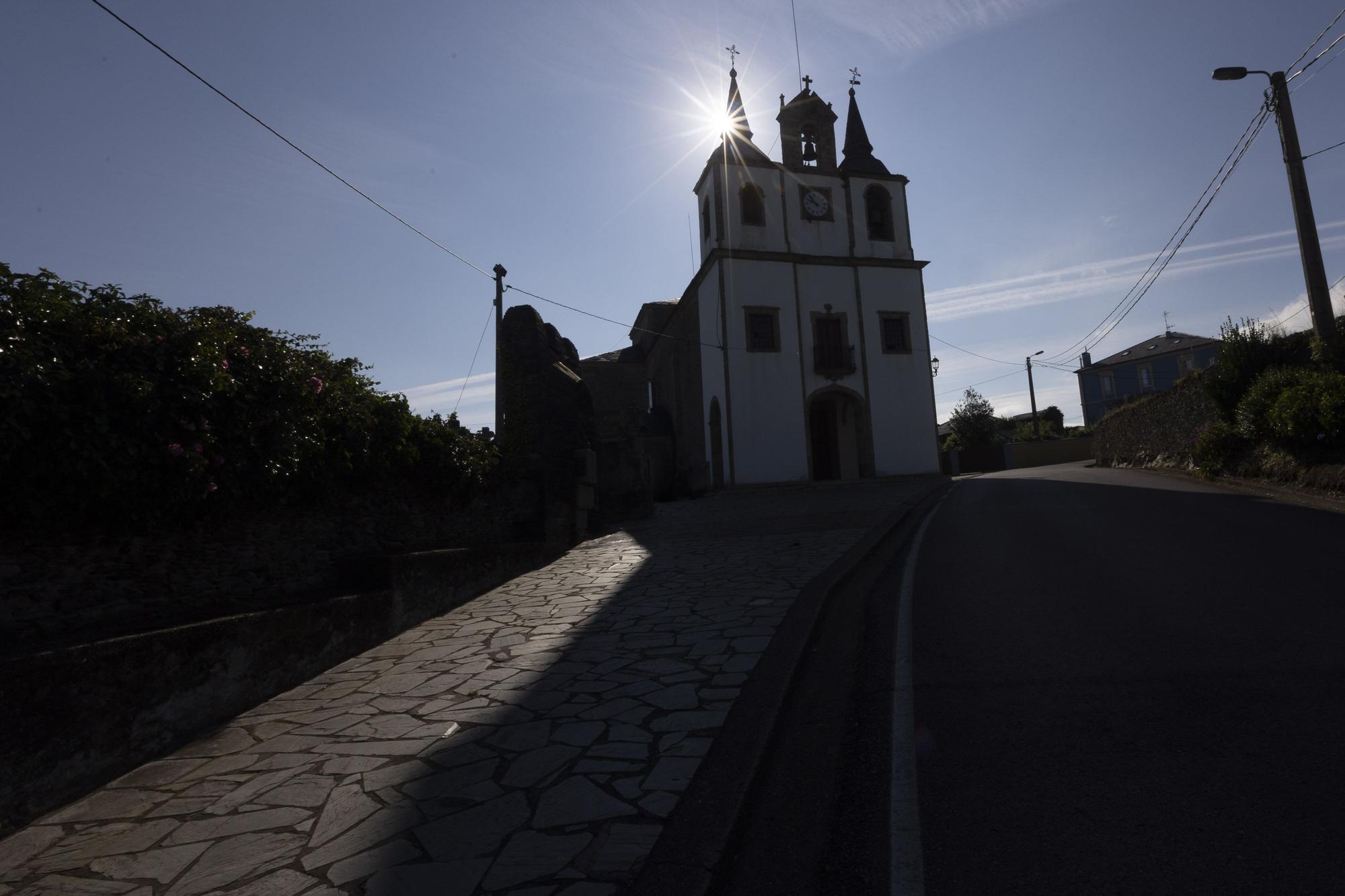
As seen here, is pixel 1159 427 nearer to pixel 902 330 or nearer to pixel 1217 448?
pixel 1217 448

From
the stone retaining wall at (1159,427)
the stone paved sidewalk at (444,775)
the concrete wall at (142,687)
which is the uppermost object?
the stone retaining wall at (1159,427)

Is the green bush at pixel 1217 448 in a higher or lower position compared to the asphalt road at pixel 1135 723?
higher

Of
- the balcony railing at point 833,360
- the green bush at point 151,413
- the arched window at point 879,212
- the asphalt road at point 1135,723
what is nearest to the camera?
the asphalt road at point 1135,723

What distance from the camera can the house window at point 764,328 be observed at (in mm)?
26125

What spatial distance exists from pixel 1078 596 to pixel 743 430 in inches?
766

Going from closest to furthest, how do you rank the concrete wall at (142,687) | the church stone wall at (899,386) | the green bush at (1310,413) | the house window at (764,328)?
1. the concrete wall at (142,687)
2. the green bush at (1310,413)
3. the house window at (764,328)
4. the church stone wall at (899,386)

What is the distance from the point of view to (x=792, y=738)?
3781 mm

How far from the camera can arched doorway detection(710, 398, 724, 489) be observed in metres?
25.6

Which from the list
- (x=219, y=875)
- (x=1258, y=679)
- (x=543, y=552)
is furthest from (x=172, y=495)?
(x=1258, y=679)

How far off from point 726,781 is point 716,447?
75.2 ft

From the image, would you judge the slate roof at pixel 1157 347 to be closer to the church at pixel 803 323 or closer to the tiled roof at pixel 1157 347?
the tiled roof at pixel 1157 347

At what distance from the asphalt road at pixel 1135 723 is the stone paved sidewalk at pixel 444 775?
123 centimetres

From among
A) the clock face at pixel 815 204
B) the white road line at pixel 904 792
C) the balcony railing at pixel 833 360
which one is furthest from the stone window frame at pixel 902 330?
the white road line at pixel 904 792

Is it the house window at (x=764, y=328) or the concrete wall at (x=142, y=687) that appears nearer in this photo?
the concrete wall at (x=142, y=687)
